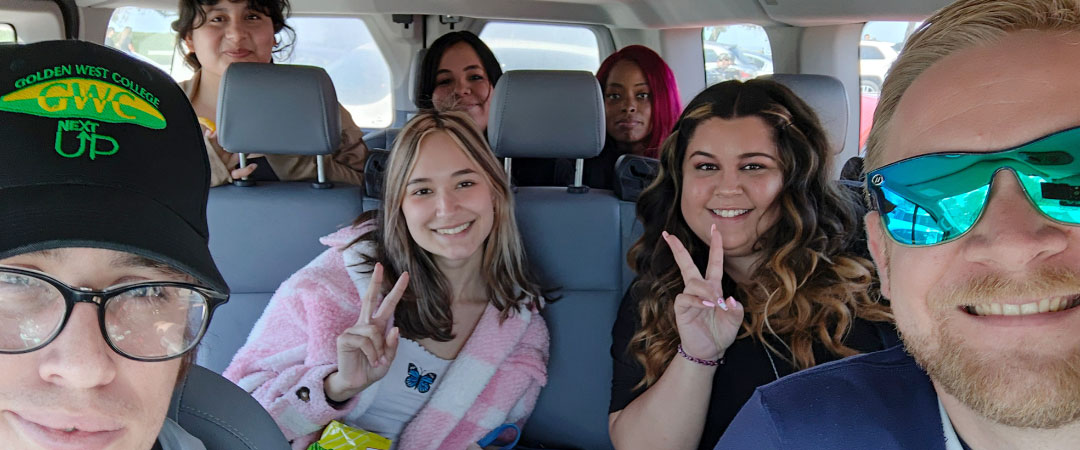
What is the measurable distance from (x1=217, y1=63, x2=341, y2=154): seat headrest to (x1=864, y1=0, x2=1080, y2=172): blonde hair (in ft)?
5.70

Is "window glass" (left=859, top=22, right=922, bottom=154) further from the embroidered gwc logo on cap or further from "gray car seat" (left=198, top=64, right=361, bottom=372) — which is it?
the embroidered gwc logo on cap

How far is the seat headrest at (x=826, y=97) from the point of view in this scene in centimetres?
299

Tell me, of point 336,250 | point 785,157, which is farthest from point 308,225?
point 785,157

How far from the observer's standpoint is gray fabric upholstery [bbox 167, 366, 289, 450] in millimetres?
1236

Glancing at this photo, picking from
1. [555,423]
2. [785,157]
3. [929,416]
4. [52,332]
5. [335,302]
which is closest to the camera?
[52,332]

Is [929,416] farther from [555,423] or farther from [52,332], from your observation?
[555,423]

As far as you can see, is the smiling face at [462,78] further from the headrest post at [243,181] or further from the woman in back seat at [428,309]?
the woman in back seat at [428,309]

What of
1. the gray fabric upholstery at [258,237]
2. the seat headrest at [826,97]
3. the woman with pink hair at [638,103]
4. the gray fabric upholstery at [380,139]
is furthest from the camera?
the gray fabric upholstery at [380,139]

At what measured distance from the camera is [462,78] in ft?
12.2

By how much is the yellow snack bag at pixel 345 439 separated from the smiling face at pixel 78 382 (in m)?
1.31

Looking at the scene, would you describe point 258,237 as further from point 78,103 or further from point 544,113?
Result: point 78,103

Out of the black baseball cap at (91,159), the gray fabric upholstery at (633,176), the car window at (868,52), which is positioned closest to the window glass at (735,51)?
the car window at (868,52)

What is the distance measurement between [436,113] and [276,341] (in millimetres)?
790

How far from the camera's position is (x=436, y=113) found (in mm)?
2502
